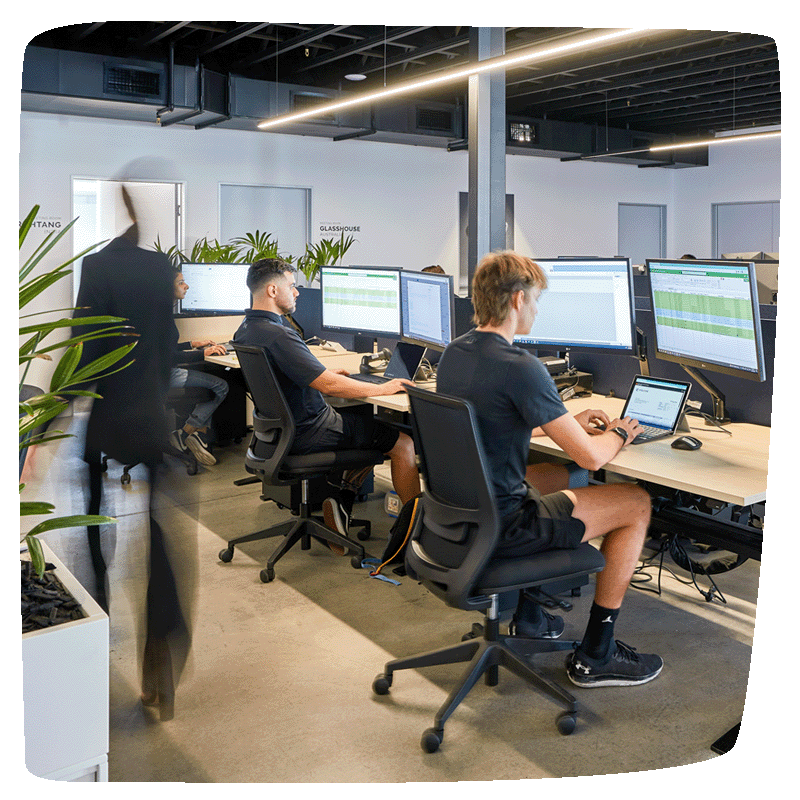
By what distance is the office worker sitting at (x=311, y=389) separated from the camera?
127 inches

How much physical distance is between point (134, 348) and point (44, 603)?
23.9 inches

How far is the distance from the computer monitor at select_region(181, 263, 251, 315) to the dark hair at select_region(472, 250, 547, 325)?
3.62 meters

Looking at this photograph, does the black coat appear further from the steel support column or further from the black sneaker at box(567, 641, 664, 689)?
the steel support column

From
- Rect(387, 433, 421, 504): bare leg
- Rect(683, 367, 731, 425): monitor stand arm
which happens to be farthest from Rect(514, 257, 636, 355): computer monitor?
Rect(387, 433, 421, 504): bare leg

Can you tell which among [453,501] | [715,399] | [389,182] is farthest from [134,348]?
[389,182]

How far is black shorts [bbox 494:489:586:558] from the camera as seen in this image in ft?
7.13

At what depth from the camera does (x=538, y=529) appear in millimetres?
2195

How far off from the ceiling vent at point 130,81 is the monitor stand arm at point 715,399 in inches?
210

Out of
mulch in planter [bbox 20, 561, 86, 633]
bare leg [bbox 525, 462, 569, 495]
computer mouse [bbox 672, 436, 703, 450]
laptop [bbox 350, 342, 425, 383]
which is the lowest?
mulch in planter [bbox 20, 561, 86, 633]

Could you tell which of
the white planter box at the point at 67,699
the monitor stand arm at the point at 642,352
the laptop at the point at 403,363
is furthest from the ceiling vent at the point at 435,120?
the white planter box at the point at 67,699

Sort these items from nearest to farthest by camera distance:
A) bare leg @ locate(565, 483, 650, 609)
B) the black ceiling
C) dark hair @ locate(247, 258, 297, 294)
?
bare leg @ locate(565, 483, 650, 609) → dark hair @ locate(247, 258, 297, 294) → the black ceiling

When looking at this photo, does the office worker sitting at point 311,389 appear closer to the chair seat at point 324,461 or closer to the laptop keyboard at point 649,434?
the chair seat at point 324,461

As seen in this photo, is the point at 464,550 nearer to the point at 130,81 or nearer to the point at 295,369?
the point at 295,369

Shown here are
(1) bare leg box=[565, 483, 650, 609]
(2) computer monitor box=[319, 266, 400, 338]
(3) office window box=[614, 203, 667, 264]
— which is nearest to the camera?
(1) bare leg box=[565, 483, 650, 609]
